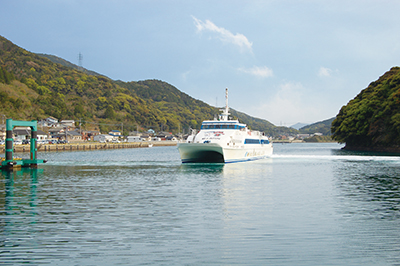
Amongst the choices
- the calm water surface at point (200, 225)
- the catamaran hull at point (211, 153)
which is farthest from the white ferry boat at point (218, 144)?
the calm water surface at point (200, 225)

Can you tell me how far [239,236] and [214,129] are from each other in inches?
1354

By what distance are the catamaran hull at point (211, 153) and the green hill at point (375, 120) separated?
33625 millimetres

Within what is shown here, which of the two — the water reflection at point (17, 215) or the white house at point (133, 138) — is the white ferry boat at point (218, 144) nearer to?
the water reflection at point (17, 215)

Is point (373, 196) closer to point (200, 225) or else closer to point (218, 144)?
point (200, 225)

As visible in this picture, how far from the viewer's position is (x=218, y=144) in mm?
42750

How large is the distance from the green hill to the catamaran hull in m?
33.6

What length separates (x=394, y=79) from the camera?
77.2 meters

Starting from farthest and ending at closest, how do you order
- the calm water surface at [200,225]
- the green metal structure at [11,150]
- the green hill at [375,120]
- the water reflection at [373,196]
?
the green hill at [375,120] → the green metal structure at [11,150] → the water reflection at [373,196] → the calm water surface at [200,225]

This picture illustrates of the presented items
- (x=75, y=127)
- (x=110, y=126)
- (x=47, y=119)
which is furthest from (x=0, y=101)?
(x=110, y=126)

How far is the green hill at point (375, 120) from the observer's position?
2805 inches

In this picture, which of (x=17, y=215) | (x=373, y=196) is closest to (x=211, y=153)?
(x=373, y=196)

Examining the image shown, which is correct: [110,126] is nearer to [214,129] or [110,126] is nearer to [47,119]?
[47,119]

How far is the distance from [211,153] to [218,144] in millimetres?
2966

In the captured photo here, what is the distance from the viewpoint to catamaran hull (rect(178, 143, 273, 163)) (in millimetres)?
43191
